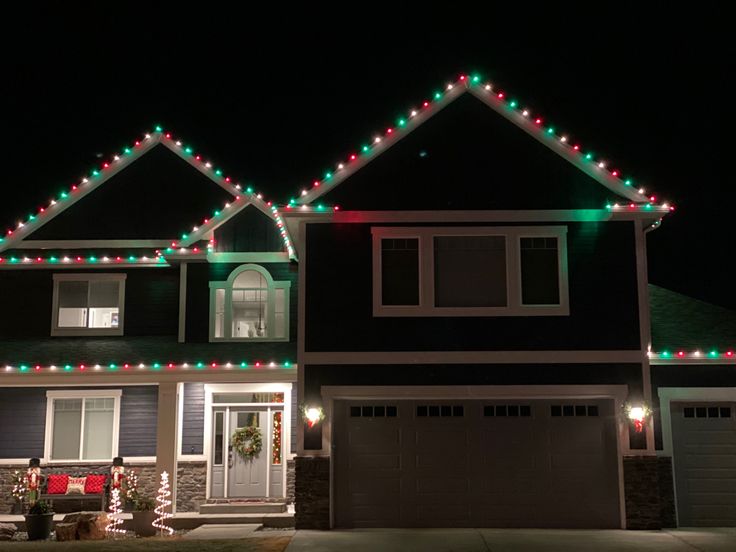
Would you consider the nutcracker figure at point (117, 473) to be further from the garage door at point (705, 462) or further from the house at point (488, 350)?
the garage door at point (705, 462)

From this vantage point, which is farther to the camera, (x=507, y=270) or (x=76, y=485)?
(x=76, y=485)

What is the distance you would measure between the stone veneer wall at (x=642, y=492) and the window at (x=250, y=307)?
749 centimetres

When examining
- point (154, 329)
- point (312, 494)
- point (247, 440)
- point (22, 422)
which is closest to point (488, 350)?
point (312, 494)

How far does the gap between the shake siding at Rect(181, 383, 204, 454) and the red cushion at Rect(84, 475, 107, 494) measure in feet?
5.49

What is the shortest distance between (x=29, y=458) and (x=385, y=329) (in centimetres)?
837

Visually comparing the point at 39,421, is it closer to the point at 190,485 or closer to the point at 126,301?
the point at 126,301

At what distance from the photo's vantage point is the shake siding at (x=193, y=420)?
17.6 m

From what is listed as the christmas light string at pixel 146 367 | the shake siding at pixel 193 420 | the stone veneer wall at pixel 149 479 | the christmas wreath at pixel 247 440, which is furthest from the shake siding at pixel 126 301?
the stone veneer wall at pixel 149 479

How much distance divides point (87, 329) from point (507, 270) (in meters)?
9.41

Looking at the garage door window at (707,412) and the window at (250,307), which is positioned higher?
the window at (250,307)

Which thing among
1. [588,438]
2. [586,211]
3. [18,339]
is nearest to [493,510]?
[588,438]

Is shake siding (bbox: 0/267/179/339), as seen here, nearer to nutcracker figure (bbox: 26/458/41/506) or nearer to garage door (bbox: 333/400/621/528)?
nutcracker figure (bbox: 26/458/41/506)

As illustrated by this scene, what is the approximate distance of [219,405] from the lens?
1772cm

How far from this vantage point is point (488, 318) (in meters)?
15.1
